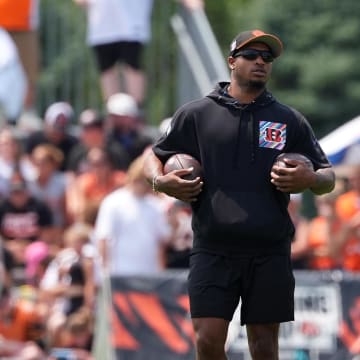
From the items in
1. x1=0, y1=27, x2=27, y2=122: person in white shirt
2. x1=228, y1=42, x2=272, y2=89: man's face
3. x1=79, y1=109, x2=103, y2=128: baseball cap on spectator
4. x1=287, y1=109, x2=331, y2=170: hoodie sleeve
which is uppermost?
x1=0, y1=27, x2=27, y2=122: person in white shirt

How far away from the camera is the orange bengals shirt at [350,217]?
12.9 m

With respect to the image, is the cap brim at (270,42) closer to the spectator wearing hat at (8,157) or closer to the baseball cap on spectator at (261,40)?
the baseball cap on spectator at (261,40)

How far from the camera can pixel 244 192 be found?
333 inches

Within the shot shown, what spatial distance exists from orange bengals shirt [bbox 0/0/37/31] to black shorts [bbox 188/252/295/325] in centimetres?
691

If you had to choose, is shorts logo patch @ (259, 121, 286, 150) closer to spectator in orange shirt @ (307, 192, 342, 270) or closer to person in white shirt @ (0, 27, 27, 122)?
spectator in orange shirt @ (307, 192, 342, 270)

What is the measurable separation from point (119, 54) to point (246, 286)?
22.5 ft

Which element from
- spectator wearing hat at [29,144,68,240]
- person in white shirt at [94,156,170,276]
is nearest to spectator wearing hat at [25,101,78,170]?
spectator wearing hat at [29,144,68,240]

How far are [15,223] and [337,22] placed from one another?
17.1 metres

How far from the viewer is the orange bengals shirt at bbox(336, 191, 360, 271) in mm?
12914

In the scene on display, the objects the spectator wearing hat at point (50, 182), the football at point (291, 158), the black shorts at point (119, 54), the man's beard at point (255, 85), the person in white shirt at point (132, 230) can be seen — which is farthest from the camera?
the black shorts at point (119, 54)

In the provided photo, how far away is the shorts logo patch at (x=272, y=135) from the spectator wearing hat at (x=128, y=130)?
596 cm

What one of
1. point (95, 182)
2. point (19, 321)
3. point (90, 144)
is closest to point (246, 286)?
point (19, 321)

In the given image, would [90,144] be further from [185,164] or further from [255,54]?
[255,54]

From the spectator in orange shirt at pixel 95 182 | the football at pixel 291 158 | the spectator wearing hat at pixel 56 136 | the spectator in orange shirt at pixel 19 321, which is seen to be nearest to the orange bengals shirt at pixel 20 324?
the spectator in orange shirt at pixel 19 321
